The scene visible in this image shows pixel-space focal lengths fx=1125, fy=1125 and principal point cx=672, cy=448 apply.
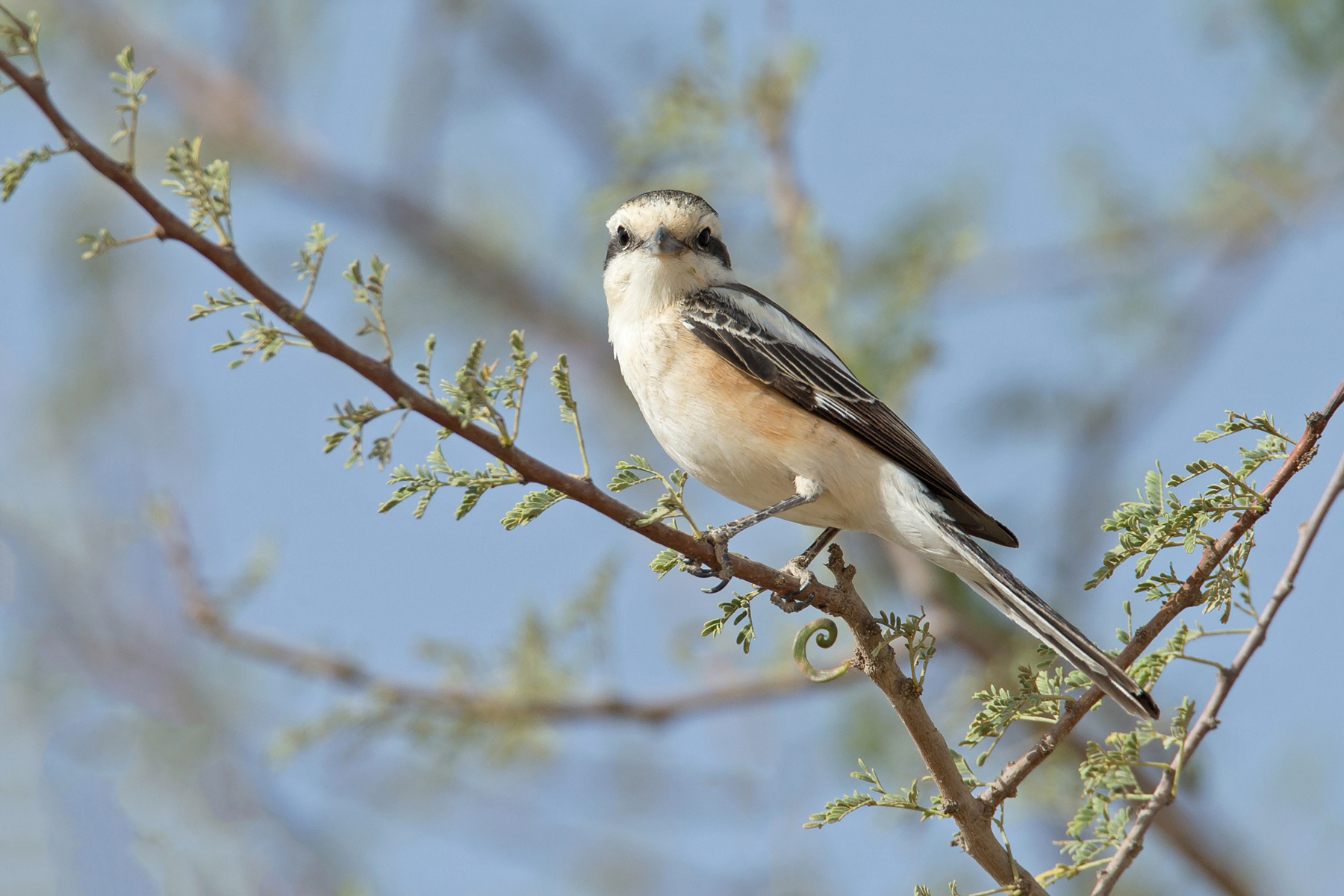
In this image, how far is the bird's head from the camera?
4.47 meters

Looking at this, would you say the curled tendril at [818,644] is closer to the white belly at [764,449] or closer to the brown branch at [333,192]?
the white belly at [764,449]

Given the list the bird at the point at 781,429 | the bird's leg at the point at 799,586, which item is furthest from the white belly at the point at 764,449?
the bird's leg at the point at 799,586

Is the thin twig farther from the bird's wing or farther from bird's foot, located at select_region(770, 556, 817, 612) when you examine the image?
the bird's wing

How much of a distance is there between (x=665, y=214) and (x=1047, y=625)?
2.46m

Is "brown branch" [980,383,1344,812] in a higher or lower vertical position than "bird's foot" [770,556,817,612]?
lower

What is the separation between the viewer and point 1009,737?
5.68m

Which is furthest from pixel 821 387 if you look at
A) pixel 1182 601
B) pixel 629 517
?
pixel 629 517

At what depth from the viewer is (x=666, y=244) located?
176 inches

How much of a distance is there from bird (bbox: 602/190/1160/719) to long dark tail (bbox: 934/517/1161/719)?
0.07 ft

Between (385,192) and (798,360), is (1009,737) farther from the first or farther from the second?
(385,192)

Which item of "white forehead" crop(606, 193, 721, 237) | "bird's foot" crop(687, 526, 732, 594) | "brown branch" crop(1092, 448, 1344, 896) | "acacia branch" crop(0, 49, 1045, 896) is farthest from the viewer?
"white forehead" crop(606, 193, 721, 237)

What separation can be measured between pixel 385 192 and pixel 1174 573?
6.88 meters

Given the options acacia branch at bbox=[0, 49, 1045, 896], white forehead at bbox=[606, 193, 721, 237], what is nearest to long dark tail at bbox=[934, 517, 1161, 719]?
acacia branch at bbox=[0, 49, 1045, 896]

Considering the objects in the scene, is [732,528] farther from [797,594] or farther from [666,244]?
[666,244]
